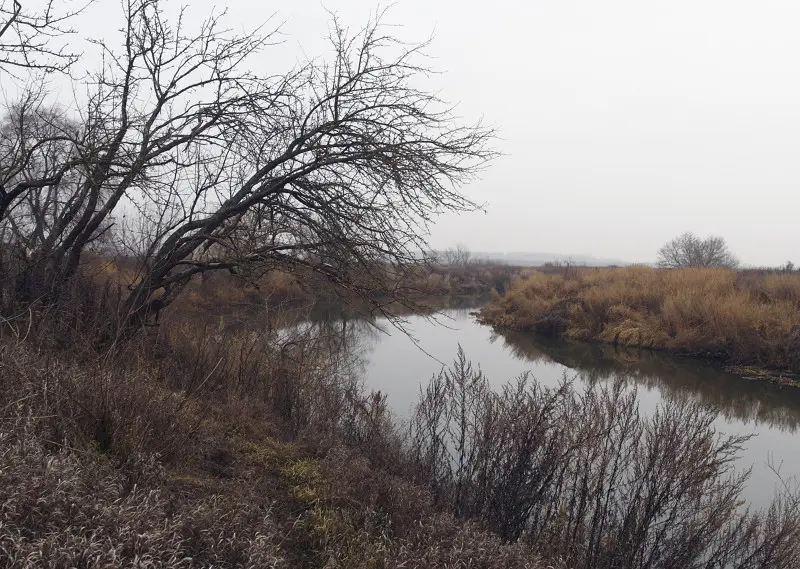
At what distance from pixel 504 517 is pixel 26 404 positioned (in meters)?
4.15

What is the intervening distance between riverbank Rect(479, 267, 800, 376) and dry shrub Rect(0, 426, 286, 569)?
16191mm

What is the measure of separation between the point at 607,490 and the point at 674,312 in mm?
15513

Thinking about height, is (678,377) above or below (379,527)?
below

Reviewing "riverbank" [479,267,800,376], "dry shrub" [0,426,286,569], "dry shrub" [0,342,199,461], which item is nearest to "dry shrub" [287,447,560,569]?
"dry shrub" [0,426,286,569]

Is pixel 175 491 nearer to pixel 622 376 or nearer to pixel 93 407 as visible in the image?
pixel 93 407

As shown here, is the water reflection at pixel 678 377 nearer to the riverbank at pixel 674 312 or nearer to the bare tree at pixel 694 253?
the riverbank at pixel 674 312

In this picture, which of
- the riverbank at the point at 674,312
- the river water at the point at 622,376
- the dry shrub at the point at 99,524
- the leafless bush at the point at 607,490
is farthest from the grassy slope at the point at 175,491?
the riverbank at the point at 674,312

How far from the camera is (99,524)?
2.45 m

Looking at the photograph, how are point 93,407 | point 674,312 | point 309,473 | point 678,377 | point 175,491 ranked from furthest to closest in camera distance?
point 674,312, point 678,377, point 309,473, point 93,407, point 175,491

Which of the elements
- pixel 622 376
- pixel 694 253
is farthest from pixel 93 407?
pixel 694 253

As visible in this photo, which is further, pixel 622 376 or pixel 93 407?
pixel 622 376

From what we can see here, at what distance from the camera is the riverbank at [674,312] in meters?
15.5

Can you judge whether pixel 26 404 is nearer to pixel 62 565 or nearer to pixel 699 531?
pixel 62 565

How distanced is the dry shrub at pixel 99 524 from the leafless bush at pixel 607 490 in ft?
9.37
